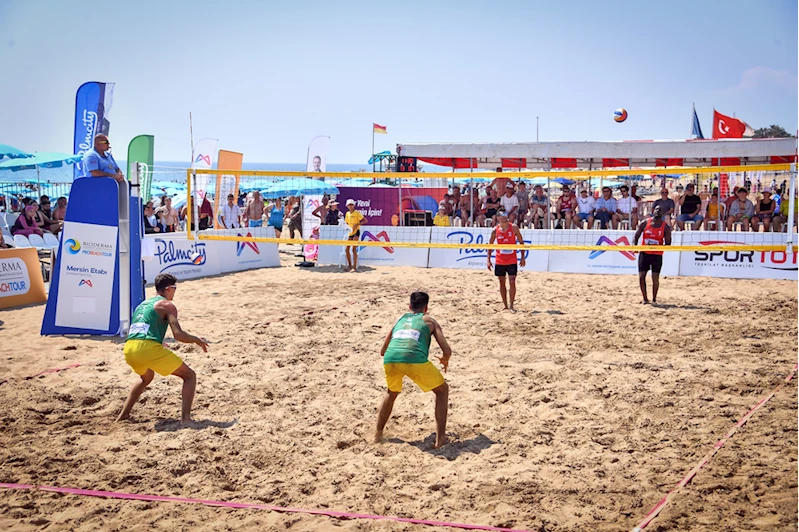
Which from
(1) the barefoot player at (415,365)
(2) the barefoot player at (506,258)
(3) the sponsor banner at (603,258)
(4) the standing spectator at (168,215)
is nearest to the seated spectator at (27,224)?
(4) the standing spectator at (168,215)

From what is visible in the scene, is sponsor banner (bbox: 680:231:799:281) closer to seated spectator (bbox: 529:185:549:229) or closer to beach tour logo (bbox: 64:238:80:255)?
seated spectator (bbox: 529:185:549:229)

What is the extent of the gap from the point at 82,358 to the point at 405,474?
15.4 ft

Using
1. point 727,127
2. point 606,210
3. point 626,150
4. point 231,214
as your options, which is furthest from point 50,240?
point 727,127

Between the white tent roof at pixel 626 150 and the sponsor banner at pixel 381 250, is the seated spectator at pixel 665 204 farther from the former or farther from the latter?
the white tent roof at pixel 626 150

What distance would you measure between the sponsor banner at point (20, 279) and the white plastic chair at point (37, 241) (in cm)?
405

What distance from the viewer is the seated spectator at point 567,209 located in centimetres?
1547

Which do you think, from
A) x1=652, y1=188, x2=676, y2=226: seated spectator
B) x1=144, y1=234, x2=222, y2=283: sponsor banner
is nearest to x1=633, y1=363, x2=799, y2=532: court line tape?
Answer: x1=652, y1=188, x2=676, y2=226: seated spectator

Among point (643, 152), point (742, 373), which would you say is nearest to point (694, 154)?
point (643, 152)

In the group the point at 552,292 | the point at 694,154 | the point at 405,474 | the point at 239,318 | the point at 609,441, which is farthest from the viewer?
the point at 694,154

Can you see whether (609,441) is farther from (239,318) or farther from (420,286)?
(420,286)

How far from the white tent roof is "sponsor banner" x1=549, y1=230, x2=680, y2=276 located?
249 inches

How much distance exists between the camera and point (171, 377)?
23.1 feet

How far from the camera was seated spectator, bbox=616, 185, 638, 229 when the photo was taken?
1505 centimetres

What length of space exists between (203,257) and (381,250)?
4.16 m
